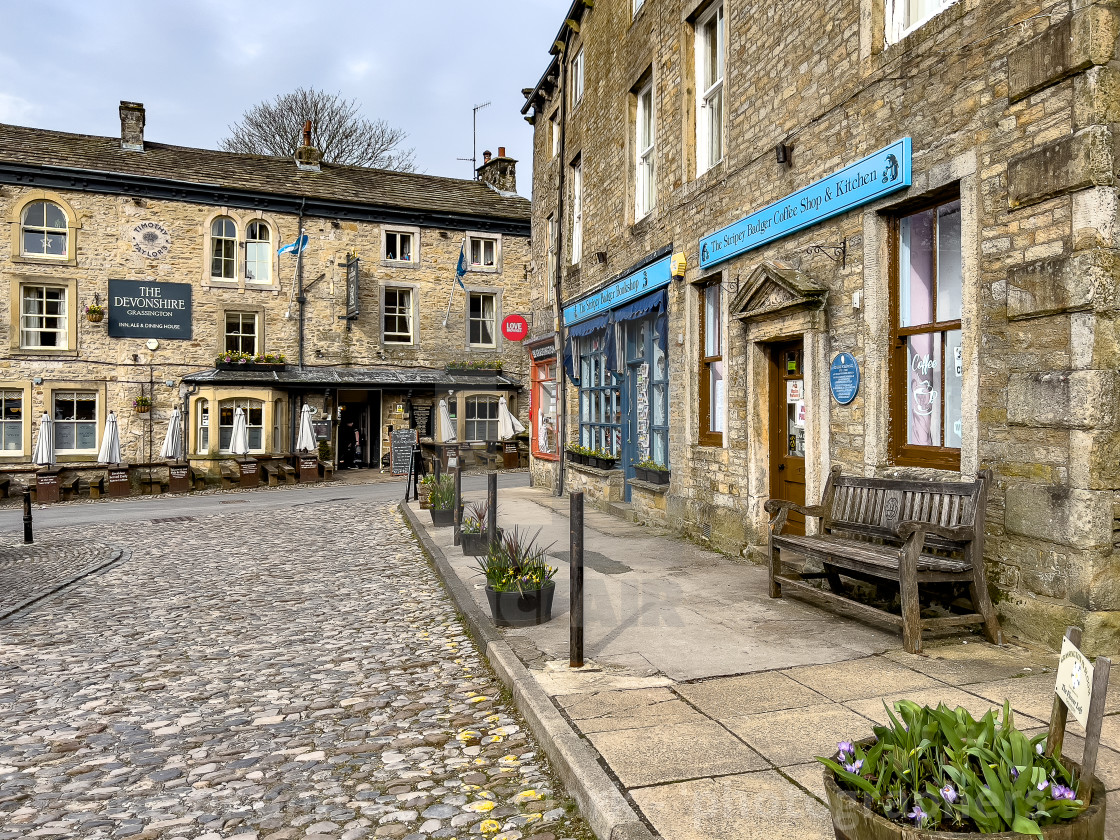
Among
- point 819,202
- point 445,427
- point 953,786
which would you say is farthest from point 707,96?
point 445,427

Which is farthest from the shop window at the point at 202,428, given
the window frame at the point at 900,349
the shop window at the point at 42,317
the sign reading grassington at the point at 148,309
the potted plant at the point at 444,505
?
the window frame at the point at 900,349

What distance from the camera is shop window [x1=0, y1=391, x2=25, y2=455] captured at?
20859 millimetres

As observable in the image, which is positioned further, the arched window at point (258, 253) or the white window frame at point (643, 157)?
the arched window at point (258, 253)

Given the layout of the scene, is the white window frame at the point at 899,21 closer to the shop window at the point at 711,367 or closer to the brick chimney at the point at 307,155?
the shop window at the point at 711,367

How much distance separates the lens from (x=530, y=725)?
13.6 ft

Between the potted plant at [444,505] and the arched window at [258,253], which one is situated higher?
the arched window at [258,253]

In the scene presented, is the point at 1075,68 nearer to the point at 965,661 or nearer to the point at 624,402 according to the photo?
the point at 965,661

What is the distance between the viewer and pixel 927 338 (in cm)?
607

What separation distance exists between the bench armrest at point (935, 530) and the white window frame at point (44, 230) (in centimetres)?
2304

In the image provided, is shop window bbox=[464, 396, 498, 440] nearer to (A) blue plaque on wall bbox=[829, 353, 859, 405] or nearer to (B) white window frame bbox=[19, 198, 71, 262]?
(B) white window frame bbox=[19, 198, 71, 262]

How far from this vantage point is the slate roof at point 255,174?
2183cm

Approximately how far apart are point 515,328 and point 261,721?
51.9ft

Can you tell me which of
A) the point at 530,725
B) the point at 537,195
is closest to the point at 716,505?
the point at 530,725

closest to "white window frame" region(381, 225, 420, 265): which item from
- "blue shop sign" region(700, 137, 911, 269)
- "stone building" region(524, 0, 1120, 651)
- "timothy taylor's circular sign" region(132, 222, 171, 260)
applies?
"timothy taylor's circular sign" region(132, 222, 171, 260)
